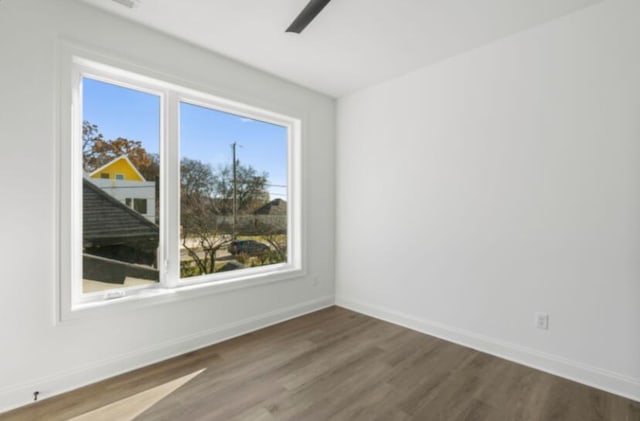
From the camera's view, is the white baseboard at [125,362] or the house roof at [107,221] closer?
the white baseboard at [125,362]

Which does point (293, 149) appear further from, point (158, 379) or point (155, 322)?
point (158, 379)

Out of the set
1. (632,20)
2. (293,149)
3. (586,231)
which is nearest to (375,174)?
(293,149)

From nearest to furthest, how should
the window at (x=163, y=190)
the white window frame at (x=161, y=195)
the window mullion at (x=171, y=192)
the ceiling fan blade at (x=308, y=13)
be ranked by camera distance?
the ceiling fan blade at (x=308, y=13) → the white window frame at (x=161, y=195) → the window at (x=163, y=190) → the window mullion at (x=171, y=192)

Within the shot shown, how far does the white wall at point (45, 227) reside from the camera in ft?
6.14

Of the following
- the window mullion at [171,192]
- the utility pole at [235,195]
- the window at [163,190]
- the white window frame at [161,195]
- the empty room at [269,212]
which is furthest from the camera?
the utility pole at [235,195]

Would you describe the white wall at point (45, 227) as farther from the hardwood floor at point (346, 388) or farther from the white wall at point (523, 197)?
the white wall at point (523, 197)

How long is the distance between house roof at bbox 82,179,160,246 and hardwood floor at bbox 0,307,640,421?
1024 mm

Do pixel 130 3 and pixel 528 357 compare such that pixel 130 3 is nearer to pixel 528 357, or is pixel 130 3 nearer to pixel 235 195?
pixel 235 195

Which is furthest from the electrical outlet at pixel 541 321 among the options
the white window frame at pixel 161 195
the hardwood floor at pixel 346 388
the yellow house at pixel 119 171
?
the yellow house at pixel 119 171

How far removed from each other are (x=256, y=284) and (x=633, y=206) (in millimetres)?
3041

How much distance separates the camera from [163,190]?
2648 millimetres

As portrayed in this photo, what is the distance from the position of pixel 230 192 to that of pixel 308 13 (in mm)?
1826

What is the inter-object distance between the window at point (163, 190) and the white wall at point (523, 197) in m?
1.27

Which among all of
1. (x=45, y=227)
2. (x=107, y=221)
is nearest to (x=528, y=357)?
(x=107, y=221)
